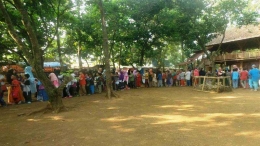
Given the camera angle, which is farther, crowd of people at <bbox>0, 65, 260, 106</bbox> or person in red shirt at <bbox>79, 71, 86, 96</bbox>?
person in red shirt at <bbox>79, 71, 86, 96</bbox>

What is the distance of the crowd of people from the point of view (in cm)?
1000

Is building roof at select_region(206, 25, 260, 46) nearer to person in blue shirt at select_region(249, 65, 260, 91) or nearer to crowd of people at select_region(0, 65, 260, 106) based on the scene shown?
crowd of people at select_region(0, 65, 260, 106)

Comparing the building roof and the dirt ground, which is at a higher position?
the building roof

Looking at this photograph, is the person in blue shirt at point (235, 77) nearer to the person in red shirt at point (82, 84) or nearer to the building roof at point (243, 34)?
the building roof at point (243, 34)

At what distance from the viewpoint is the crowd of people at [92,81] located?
10000 millimetres

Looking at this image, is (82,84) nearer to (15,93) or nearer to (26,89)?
(26,89)

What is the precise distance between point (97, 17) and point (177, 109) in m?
13.8

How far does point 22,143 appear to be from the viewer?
4469 mm

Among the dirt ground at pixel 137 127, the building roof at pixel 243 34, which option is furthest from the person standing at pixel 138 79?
the building roof at pixel 243 34

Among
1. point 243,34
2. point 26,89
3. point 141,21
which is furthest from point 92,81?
point 243,34

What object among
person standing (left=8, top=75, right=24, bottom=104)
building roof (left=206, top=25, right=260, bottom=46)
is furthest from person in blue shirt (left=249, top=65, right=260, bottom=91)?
person standing (left=8, top=75, right=24, bottom=104)

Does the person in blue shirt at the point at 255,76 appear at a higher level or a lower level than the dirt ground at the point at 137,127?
higher

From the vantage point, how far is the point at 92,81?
1307cm

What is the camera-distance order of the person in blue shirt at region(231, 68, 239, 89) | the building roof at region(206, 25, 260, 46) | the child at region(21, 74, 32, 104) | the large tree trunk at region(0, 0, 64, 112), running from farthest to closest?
the building roof at region(206, 25, 260, 46) < the person in blue shirt at region(231, 68, 239, 89) < the child at region(21, 74, 32, 104) < the large tree trunk at region(0, 0, 64, 112)
